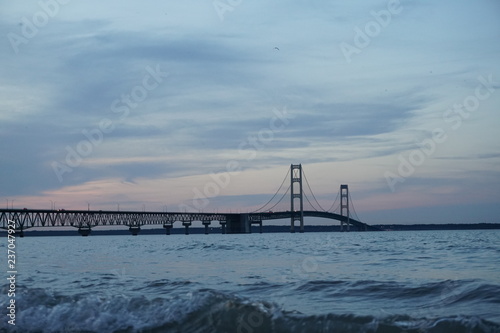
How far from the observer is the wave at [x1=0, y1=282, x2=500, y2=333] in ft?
28.5

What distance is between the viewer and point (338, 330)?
8.73 m

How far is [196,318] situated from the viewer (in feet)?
31.4

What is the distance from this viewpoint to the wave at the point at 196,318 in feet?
28.5

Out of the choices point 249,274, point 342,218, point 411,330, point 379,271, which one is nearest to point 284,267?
point 249,274

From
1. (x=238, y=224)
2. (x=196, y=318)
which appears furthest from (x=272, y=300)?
(x=238, y=224)

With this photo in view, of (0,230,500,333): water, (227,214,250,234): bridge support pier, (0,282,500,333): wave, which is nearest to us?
(0,282,500,333): wave

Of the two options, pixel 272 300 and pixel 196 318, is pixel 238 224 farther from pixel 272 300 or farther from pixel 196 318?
pixel 196 318

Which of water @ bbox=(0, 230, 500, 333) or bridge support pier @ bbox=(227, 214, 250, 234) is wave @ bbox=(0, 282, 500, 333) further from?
bridge support pier @ bbox=(227, 214, 250, 234)

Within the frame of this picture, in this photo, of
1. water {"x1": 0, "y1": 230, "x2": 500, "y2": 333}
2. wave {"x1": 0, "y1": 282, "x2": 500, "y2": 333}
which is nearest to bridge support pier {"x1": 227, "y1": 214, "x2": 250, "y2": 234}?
water {"x1": 0, "y1": 230, "x2": 500, "y2": 333}

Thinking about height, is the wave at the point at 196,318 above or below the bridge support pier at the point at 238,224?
below

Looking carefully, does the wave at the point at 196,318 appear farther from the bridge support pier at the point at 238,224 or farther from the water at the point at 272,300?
the bridge support pier at the point at 238,224

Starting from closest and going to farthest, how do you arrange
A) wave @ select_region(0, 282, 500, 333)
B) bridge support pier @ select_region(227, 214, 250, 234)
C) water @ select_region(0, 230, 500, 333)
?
wave @ select_region(0, 282, 500, 333), water @ select_region(0, 230, 500, 333), bridge support pier @ select_region(227, 214, 250, 234)

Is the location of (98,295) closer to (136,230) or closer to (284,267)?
(284,267)

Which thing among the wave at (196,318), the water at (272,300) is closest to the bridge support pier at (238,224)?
the water at (272,300)
